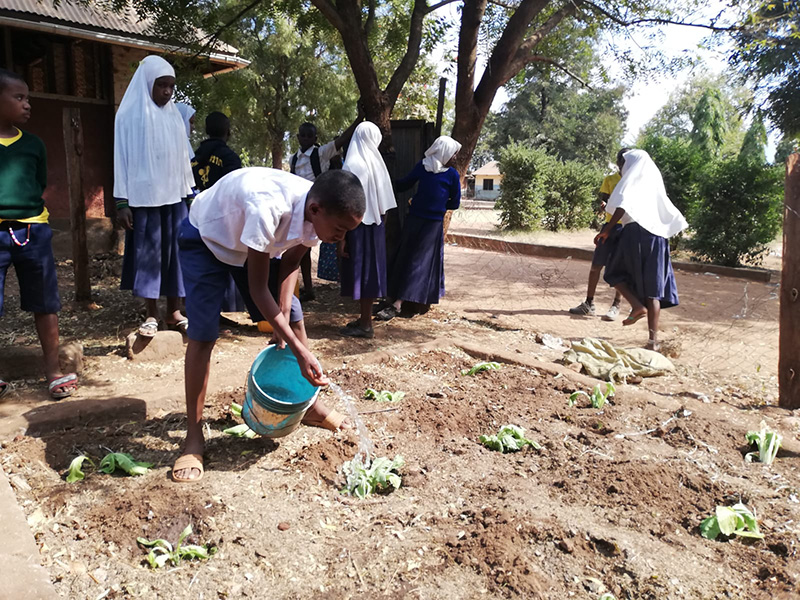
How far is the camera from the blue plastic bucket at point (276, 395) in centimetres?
292

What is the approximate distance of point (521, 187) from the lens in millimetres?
16109

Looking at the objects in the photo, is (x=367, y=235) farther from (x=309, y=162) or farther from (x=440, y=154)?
(x=309, y=162)

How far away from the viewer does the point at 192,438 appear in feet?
9.85

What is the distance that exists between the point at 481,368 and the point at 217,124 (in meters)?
2.85

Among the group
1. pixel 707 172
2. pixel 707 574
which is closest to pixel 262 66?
pixel 707 172

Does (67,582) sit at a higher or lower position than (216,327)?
lower

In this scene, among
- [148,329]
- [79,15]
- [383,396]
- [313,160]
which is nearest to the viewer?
[383,396]

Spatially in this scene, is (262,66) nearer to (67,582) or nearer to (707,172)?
(707,172)

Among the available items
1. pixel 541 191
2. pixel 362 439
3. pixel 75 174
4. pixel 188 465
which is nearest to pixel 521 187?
pixel 541 191

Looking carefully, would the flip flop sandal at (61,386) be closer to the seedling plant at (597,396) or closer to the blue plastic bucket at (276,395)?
the blue plastic bucket at (276,395)

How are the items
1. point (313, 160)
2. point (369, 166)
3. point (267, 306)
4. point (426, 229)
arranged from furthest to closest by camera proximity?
point (313, 160) → point (426, 229) → point (369, 166) → point (267, 306)

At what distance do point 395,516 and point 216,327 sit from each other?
3.87 feet

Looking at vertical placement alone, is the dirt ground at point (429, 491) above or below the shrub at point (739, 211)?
below

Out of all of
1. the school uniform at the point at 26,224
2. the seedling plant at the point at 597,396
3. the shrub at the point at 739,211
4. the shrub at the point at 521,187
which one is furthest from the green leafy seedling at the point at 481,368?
the shrub at the point at 521,187
